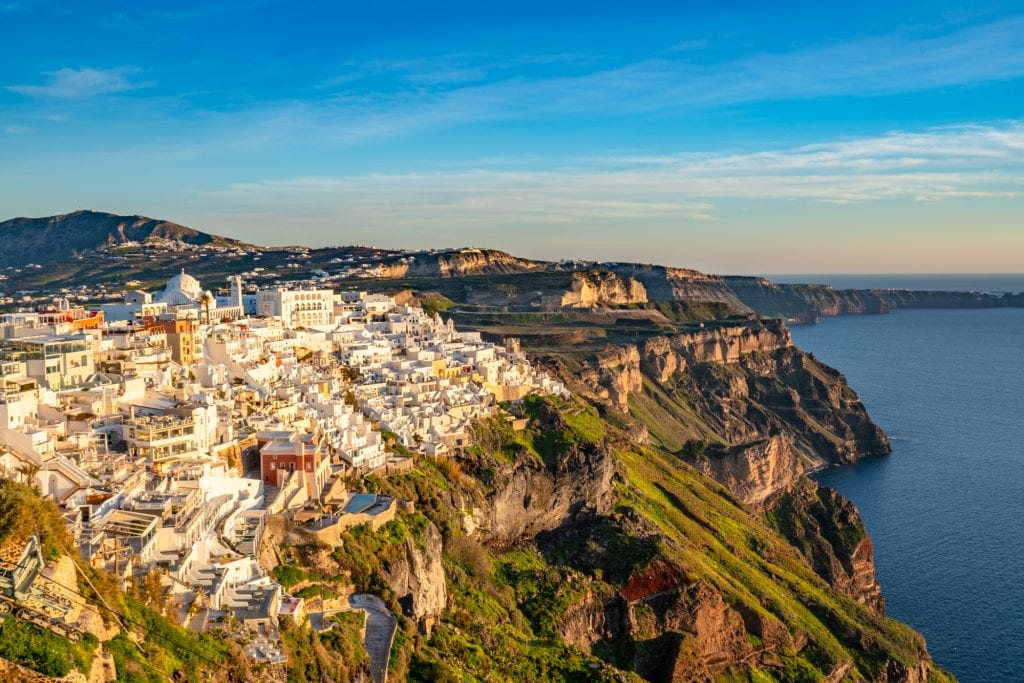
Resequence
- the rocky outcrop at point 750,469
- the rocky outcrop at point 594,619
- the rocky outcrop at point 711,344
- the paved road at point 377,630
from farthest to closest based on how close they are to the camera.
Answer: the rocky outcrop at point 711,344
the rocky outcrop at point 750,469
the rocky outcrop at point 594,619
the paved road at point 377,630

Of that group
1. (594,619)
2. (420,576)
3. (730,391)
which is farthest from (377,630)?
(730,391)

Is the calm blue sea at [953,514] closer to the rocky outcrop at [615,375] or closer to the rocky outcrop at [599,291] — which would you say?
the rocky outcrop at [615,375]

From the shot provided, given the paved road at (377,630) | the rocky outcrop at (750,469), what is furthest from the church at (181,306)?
the rocky outcrop at (750,469)

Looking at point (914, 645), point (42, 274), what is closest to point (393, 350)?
point (914, 645)

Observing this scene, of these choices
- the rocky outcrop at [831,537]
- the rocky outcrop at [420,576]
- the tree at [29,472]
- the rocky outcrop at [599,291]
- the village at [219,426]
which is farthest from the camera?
the rocky outcrop at [599,291]

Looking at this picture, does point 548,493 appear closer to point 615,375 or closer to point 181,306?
point 181,306

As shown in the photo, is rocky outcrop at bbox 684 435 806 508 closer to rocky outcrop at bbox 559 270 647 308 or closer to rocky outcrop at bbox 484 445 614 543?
rocky outcrop at bbox 484 445 614 543

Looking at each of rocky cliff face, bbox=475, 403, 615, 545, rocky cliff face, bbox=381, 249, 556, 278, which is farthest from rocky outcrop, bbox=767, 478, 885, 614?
rocky cliff face, bbox=381, 249, 556, 278
